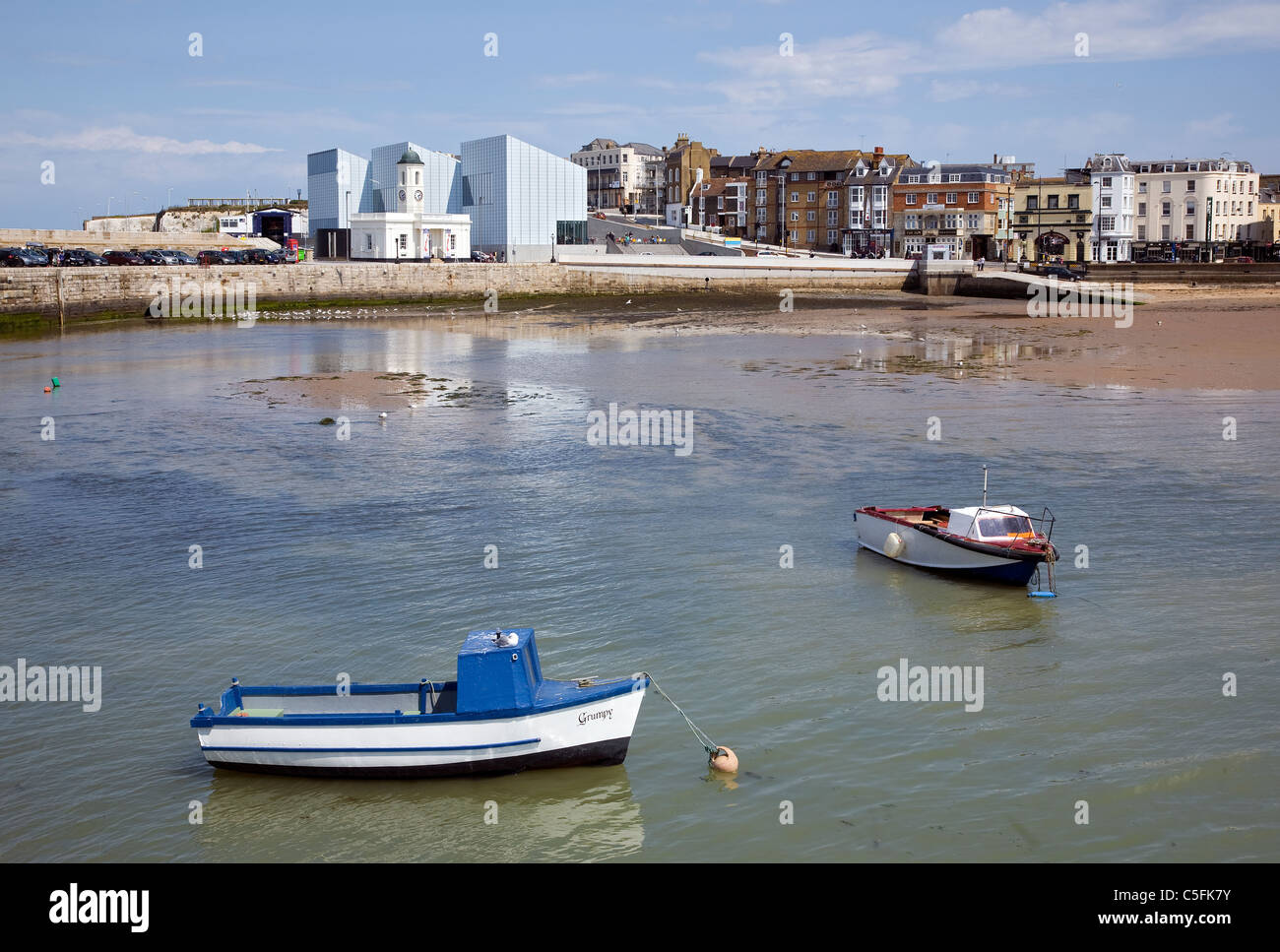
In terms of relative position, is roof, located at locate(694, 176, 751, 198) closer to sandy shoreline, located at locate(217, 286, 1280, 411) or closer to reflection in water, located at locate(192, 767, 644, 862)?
sandy shoreline, located at locate(217, 286, 1280, 411)

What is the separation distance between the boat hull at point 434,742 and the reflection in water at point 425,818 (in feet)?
0.57

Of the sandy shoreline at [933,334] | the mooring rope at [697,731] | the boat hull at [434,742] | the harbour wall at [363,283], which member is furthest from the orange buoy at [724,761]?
the harbour wall at [363,283]

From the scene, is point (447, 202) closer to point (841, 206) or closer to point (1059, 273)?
point (841, 206)

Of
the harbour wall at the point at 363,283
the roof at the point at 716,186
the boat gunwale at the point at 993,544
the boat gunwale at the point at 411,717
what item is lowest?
the boat gunwale at the point at 411,717

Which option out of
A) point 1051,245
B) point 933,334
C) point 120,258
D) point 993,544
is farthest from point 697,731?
point 1051,245

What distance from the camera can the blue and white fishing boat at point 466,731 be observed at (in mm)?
11836

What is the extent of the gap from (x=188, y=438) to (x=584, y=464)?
11591 mm

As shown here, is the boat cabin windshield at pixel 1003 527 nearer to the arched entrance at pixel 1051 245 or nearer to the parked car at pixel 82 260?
the parked car at pixel 82 260

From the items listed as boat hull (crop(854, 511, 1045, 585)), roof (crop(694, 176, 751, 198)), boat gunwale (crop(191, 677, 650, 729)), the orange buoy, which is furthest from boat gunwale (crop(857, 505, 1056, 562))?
roof (crop(694, 176, 751, 198))

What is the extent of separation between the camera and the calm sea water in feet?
36.8

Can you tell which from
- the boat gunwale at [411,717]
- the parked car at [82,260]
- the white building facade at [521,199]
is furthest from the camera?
the white building facade at [521,199]

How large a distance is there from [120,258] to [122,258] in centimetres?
11
